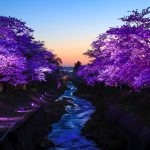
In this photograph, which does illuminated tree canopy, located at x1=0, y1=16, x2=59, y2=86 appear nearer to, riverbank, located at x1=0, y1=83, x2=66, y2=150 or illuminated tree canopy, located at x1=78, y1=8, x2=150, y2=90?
riverbank, located at x1=0, y1=83, x2=66, y2=150

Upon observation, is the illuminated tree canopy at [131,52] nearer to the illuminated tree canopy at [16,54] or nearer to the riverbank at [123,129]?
the riverbank at [123,129]

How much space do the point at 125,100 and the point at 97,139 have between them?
1985 cm

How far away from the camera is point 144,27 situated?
47188mm

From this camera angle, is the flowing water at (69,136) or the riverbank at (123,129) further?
the flowing water at (69,136)

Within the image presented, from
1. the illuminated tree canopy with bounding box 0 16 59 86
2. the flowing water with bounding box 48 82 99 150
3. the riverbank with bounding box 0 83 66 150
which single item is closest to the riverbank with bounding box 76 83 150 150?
the flowing water with bounding box 48 82 99 150

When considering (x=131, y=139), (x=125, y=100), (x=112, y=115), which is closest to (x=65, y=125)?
(x=112, y=115)

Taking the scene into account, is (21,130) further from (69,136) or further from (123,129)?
(69,136)

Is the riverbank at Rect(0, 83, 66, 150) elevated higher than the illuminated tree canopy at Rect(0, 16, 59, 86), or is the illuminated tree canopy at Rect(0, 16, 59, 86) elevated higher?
the illuminated tree canopy at Rect(0, 16, 59, 86)

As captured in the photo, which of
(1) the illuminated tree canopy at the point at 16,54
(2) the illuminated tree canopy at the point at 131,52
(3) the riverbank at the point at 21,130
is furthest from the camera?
(1) the illuminated tree canopy at the point at 16,54

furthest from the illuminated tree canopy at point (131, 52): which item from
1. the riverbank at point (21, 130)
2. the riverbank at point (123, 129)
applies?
the riverbank at point (21, 130)

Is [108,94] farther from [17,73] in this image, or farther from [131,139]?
[131,139]

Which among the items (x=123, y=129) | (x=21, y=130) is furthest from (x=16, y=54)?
→ (x=21, y=130)

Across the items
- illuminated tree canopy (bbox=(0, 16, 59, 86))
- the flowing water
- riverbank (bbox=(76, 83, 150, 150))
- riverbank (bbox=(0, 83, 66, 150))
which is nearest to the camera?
riverbank (bbox=(0, 83, 66, 150))

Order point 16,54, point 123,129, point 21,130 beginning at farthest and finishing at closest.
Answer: point 16,54 < point 123,129 < point 21,130
